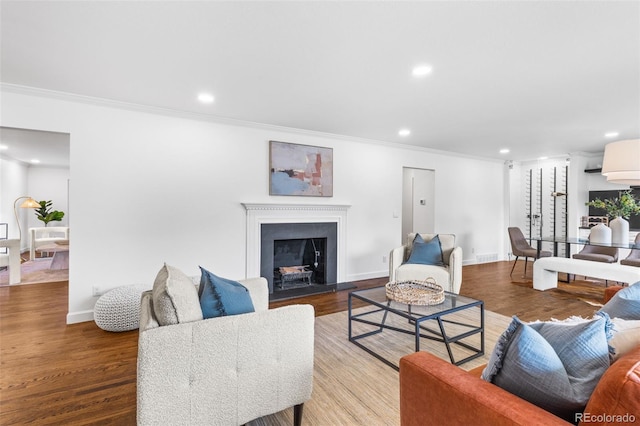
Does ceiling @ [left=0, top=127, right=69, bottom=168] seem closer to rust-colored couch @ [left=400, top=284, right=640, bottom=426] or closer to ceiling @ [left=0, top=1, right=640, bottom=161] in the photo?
ceiling @ [left=0, top=1, right=640, bottom=161]

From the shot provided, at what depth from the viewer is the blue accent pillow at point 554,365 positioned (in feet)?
3.15

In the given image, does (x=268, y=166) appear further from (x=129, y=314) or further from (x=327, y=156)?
(x=129, y=314)

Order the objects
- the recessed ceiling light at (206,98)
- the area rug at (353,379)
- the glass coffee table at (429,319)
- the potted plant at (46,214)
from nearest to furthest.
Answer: the area rug at (353,379)
the glass coffee table at (429,319)
the recessed ceiling light at (206,98)
the potted plant at (46,214)

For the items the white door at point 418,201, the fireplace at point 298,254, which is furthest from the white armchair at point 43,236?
the white door at point 418,201

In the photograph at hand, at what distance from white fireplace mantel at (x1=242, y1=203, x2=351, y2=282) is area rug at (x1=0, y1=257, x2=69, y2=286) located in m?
3.52

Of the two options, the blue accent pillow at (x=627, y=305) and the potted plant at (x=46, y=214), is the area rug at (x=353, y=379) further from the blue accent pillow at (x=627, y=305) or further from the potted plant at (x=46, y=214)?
Answer: the potted plant at (x=46, y=214)

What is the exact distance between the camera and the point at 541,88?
9.98ft

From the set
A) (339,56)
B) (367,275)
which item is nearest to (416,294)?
(339,56)

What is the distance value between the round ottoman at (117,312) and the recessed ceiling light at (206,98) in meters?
2.16

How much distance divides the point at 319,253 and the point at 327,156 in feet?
5.02

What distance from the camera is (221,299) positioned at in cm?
167

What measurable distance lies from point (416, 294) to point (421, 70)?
6.22 ft

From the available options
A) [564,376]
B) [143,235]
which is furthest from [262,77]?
[564,376]

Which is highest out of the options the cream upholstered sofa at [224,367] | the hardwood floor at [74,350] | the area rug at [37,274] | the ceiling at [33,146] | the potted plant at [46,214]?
the ceiling at [33,146]
